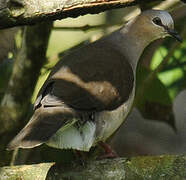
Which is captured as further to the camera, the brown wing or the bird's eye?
the bird's eye

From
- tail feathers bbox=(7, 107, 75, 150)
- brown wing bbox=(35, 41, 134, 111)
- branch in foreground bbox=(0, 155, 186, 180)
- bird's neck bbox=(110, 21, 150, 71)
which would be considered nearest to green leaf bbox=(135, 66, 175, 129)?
bird's neck bbox=(110, 21, 150, 71)

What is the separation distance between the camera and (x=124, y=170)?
3.08 meters

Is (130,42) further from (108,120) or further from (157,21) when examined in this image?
(108,120)

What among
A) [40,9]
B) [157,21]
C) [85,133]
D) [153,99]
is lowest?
[153,99]

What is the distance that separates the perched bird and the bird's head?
2 centimetres

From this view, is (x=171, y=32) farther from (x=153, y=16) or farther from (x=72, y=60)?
(x=72, y=60)

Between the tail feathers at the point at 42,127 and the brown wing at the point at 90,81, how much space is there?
6 centimetres

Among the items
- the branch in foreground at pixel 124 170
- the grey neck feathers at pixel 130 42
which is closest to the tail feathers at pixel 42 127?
the branch in foreground at pixel 124 170

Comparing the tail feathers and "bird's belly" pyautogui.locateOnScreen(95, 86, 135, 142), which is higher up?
the tail feathers

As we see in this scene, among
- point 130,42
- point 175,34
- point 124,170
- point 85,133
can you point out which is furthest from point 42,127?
point 175,34

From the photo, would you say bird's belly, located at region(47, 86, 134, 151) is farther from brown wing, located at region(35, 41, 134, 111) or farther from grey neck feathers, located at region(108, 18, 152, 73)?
grey neck feathers, located at region(108, 18, 152, 73)

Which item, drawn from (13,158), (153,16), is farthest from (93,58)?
(13,158)

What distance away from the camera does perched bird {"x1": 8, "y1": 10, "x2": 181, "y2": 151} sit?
297 centimetres

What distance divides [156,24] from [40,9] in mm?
1582
